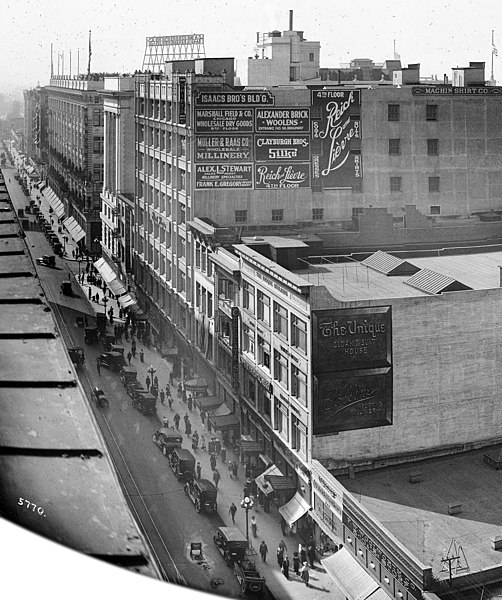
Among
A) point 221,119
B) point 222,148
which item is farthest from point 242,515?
point 221,119

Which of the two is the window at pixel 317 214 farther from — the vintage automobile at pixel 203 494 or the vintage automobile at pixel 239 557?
the vintage automobile at pixel 239 557

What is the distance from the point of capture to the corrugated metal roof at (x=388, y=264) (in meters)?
5.15

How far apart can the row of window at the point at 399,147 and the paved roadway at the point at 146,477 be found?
1803mm

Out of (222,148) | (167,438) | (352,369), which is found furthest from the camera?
(352,369)

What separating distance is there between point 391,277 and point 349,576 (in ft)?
6.10

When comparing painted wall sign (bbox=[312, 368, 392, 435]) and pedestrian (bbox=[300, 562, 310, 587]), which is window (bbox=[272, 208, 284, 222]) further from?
pedestrian (bbox=[300, 562, 310, 587])

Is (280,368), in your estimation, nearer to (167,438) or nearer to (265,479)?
(265,479)

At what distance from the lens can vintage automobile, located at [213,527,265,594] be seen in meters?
3.41

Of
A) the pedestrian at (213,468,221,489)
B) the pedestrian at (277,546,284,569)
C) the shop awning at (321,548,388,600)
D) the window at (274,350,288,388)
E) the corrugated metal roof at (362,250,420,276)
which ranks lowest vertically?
the shop awning at (321,548,388,600)

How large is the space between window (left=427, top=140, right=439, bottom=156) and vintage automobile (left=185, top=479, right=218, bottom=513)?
2272mm

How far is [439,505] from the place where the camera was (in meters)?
4.21

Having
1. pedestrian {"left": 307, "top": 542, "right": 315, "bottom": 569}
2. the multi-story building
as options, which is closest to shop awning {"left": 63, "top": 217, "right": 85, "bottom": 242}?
the multi-story building

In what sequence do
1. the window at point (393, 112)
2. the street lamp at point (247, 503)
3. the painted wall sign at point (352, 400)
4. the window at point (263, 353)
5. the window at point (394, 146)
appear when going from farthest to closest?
the window at point (394, 146) → the window at point (393, 112) → the painted wall sign at point (352, 400) → the window at point (263, 353) → the street lamp at point (247, 503)

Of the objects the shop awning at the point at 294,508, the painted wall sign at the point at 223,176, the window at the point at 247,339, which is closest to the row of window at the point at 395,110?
the painted wall sign at the point at 223,176
